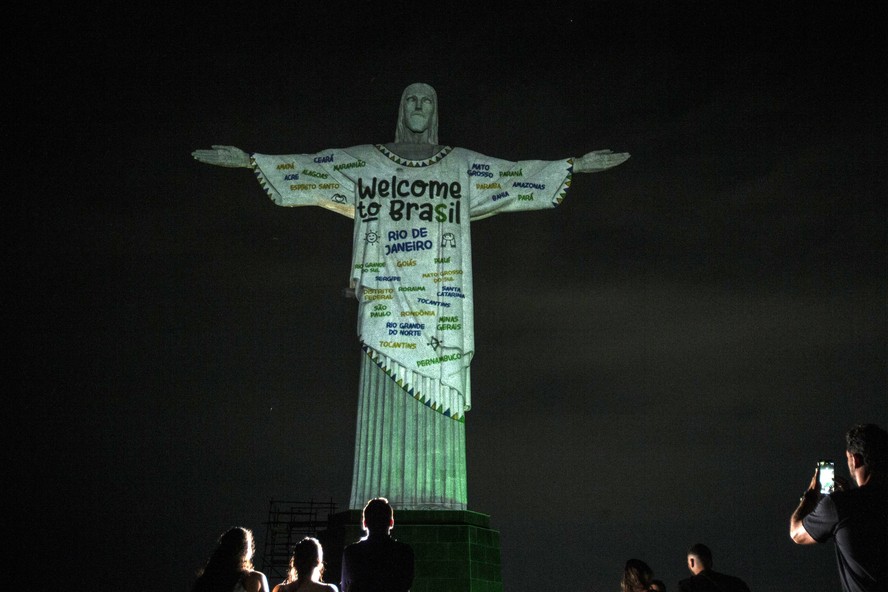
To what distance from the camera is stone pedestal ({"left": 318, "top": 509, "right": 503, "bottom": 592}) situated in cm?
970

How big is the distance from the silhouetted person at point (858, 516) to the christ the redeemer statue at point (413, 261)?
20.6ft

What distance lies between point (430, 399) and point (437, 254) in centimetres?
195

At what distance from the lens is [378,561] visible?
5.39 metres

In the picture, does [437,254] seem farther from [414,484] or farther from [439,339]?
[414,484]

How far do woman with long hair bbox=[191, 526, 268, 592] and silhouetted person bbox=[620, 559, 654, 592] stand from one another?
270cm

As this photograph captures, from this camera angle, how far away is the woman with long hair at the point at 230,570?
17.1ft

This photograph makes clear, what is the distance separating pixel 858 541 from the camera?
432cm

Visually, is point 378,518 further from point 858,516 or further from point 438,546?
point 438,546

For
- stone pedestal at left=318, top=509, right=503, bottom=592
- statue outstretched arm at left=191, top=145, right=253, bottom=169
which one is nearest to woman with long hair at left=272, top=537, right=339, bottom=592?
stone pedestal at left=318, top=509, right=503, bottom=592

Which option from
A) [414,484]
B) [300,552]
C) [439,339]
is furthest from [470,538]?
[300,552]

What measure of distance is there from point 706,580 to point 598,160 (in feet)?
23.0

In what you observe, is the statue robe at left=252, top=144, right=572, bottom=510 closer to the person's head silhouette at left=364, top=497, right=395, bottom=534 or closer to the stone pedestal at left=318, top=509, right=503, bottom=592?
the stone pedestal at left=318, top=509, right=503, bottom=592

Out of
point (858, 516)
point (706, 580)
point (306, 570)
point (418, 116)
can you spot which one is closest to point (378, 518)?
point (306, 570)

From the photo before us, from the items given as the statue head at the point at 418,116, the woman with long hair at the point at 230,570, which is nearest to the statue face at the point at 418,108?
the statue head at the point at 418,116
